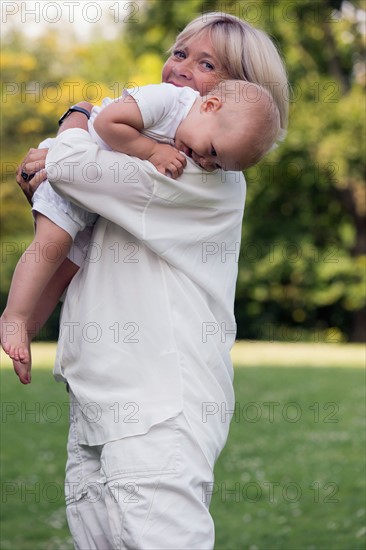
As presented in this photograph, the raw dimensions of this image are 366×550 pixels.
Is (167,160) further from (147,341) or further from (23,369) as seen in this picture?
(23,369)

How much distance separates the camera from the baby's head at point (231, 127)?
2367 millimetres

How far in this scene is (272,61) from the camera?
265 centimetres

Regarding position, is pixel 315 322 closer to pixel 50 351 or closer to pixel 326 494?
pixel 50 351

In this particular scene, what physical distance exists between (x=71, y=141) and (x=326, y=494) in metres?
5.05

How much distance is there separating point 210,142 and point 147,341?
55 cm

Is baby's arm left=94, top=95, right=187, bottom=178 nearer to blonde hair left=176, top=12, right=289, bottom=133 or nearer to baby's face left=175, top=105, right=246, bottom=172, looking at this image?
baby's face left=175, top=105, right=246, bottom=172

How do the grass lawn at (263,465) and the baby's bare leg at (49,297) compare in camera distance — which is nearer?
the baby's bare leg at (49,297)

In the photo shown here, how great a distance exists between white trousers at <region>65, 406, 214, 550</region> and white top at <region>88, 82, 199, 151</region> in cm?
75

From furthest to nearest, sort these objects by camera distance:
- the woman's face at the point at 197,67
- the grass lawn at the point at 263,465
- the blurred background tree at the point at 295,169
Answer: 1. the blurred background tree at the point at 295,169
2. the grass lawn at the point at 263,465
3. the woman's face at the point at 197,67

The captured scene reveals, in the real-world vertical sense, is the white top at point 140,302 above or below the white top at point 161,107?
below

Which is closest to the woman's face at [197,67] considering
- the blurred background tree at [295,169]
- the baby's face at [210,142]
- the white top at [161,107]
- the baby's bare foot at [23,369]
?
the white top at [161,107]

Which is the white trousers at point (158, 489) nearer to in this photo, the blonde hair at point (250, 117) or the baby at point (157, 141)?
the baby at point (157, 141)

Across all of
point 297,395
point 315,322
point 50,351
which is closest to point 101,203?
point 297,395

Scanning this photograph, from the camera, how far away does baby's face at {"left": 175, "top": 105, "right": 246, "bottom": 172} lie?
2377 millimetres
